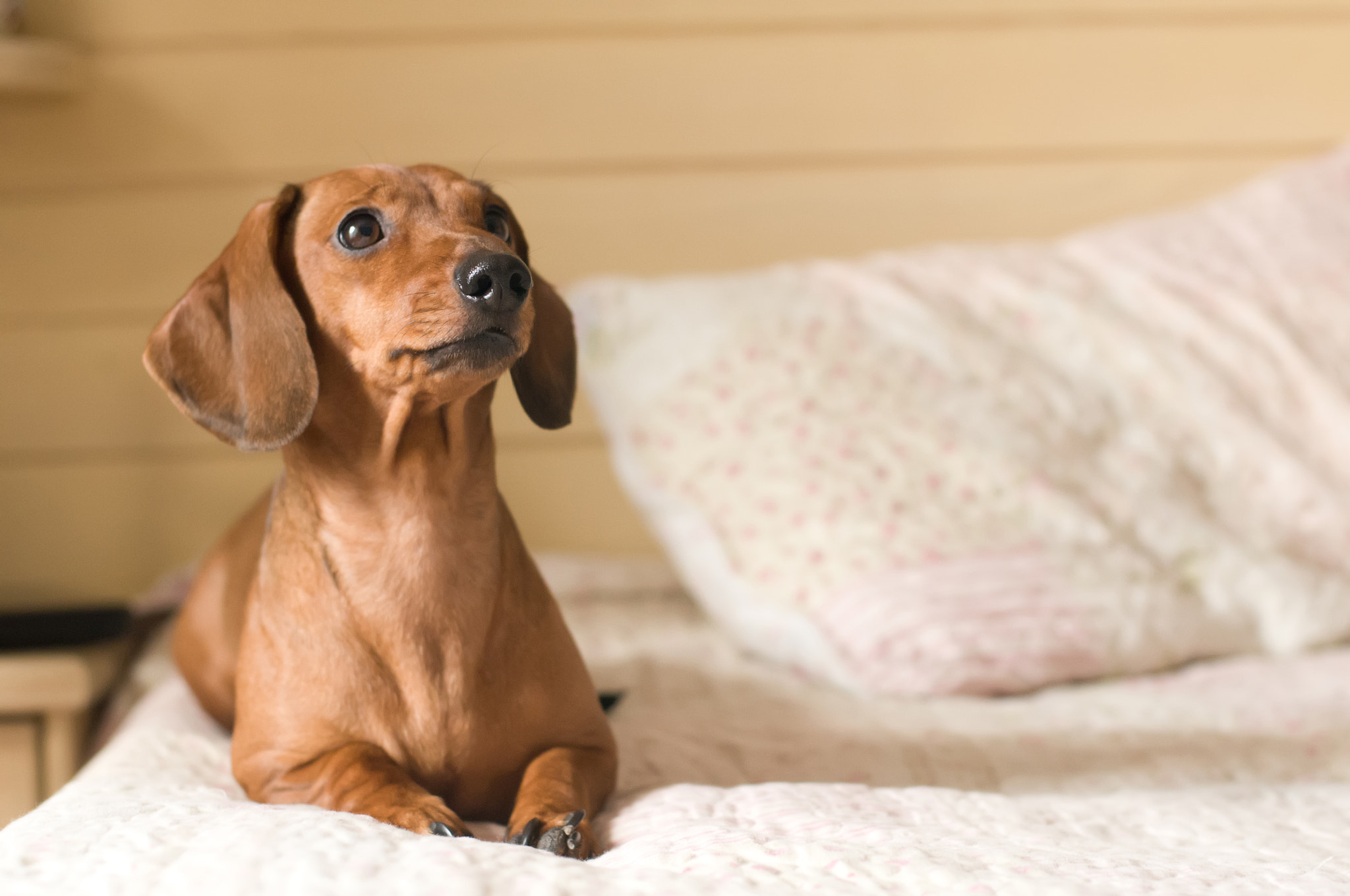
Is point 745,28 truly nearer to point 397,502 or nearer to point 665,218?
point 665,218

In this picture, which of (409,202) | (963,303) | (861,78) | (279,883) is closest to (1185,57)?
(861,78)

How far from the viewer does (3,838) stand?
2.27ft

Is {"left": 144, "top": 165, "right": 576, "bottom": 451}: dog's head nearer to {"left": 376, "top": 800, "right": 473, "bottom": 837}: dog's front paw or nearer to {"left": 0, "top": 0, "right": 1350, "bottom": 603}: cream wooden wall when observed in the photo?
{"left": 376, "top": 800, "right": 473, "bottom": 837}: dog's front paw

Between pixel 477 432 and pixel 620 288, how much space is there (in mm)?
716

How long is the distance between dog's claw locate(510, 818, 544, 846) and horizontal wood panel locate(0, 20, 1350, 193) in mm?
1289

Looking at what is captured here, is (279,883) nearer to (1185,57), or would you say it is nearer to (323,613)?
(323,613)

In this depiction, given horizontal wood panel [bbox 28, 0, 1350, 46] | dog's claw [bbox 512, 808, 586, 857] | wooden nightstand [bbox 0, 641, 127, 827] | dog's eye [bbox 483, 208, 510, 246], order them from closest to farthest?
dog's claw [bbox 512, 808, 586, 857]
dog's eye [bbox 483, 208, 510, 246]
wooden nightstand [bbox 0, 641, 127, 827]
horizontal wood panel [bbox 28, 0, 1350, 46]

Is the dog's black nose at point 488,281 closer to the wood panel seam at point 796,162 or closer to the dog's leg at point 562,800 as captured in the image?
the dog's leg at point 562,800

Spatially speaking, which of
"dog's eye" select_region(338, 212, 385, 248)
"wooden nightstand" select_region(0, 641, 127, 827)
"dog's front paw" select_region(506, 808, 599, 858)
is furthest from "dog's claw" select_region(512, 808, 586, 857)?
"wooden nightstand" select_region(0, 641, 127, 827)

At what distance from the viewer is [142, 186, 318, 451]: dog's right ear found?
0.81m

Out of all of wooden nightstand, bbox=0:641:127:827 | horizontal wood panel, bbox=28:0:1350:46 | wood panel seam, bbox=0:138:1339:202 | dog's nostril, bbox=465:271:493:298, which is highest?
horizontal wood panel, bbox=28:0:1350:46

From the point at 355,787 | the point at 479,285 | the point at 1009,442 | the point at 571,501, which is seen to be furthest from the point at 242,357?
the point at 571,501

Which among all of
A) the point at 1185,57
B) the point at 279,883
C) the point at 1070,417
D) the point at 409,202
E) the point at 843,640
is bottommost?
the point at 843,640

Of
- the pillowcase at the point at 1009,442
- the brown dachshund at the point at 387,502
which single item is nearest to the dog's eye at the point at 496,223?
the brown dachshund at the point at 387,502
